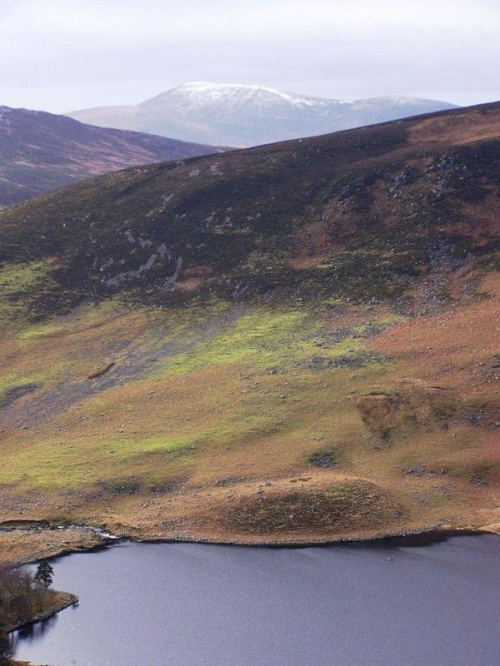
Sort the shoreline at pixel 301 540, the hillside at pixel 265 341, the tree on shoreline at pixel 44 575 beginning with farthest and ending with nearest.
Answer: the hillside at pixel 265 341, the shoreline at pixel 301 540, the tree on shoreline at pixel 44 575

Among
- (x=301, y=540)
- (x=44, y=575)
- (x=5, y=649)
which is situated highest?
(x=44, y=575)

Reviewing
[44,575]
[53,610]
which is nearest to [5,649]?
[53,610]

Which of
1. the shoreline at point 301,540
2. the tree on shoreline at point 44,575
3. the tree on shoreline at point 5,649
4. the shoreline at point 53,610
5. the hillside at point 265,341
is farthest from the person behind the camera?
the hillside at point 265,341

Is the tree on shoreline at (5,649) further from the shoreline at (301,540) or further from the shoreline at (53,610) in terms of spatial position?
the shoreline at (301,540)

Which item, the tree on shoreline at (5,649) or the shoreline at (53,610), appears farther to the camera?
the shoreline at (53,610)

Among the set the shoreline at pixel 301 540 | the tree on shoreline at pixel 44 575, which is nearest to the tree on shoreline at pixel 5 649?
the tree on shoreline at pixel 44 575

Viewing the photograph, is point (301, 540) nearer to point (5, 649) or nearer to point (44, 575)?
point (44, 575)

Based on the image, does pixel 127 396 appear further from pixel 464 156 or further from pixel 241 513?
pixel 464 156

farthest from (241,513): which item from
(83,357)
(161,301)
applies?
(161,301)
